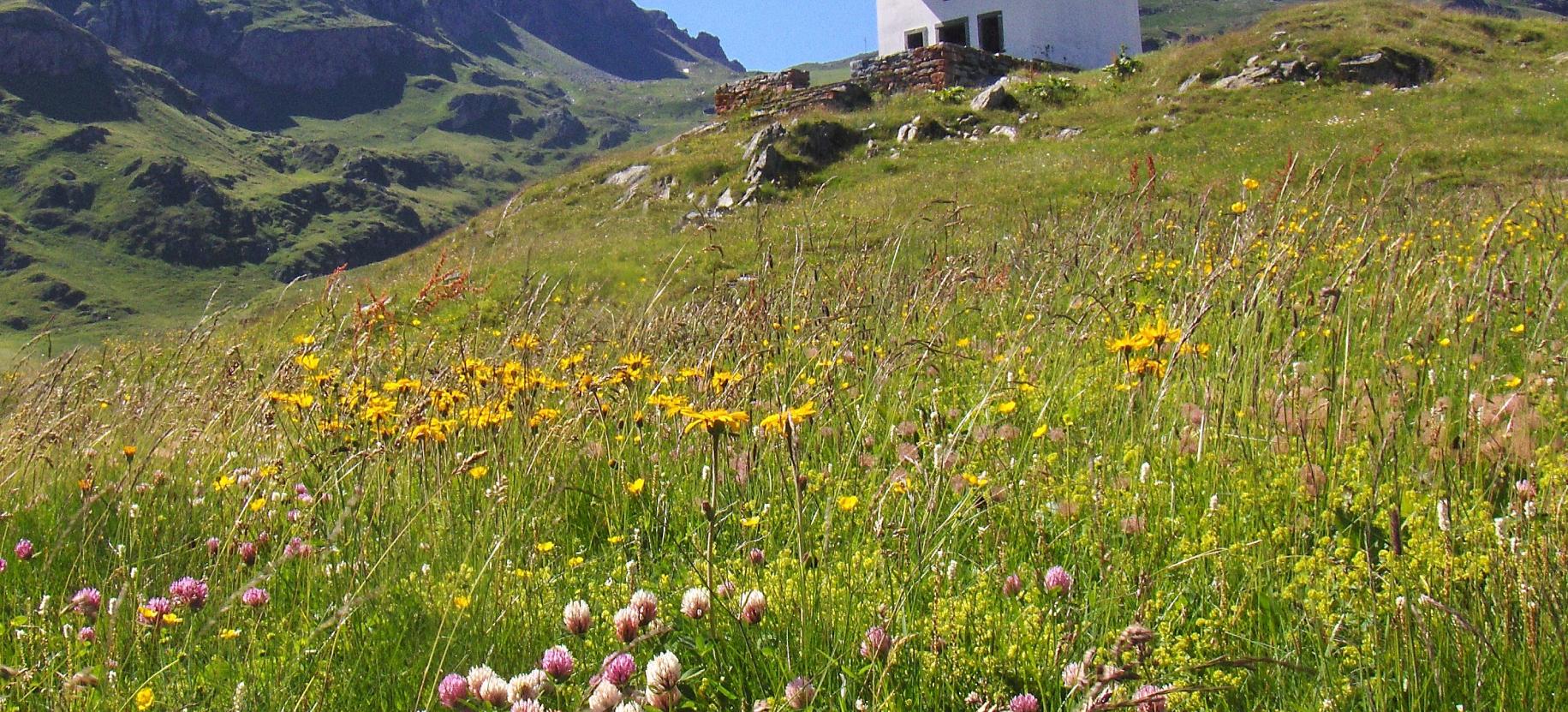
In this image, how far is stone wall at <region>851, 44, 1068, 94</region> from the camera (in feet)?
106

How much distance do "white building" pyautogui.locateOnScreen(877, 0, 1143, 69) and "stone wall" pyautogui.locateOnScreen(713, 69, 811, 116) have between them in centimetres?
678

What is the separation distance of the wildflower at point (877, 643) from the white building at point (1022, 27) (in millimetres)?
39100

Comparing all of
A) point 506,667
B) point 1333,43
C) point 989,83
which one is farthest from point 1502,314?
point 989,83

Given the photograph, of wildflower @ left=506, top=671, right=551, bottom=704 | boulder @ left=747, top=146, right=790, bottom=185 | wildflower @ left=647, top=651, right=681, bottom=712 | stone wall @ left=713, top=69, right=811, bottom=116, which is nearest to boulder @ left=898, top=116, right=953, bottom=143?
boulder @ left=747, top=146, right=790, bottom=185

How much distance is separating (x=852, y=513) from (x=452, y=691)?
1211 mm

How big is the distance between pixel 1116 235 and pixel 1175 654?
5122 mm

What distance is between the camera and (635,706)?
162cm

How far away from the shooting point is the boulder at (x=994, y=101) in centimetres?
2812

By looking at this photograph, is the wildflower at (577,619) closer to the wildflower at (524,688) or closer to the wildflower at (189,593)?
the wildflower at (524,688)

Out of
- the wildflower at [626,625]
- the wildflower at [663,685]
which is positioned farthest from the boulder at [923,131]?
the wildflower at [663,685]

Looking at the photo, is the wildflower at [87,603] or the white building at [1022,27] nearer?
the wildflower at [87,603]

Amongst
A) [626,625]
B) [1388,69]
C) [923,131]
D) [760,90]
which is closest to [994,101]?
[923,131]

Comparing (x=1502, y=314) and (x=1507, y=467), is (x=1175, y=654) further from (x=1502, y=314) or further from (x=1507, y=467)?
(x=1502, y=314)

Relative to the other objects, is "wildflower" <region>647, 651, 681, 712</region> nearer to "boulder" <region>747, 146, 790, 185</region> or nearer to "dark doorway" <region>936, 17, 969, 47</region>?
"boulder" <region>747, 146, 790, 185</region>
